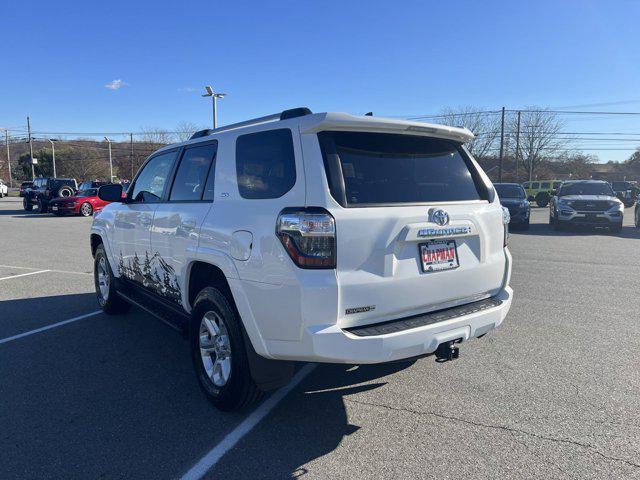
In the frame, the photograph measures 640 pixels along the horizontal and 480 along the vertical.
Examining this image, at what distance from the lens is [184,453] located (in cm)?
282

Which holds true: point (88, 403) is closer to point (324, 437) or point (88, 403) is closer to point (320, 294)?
point (324, 437)

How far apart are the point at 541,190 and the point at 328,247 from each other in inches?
1541

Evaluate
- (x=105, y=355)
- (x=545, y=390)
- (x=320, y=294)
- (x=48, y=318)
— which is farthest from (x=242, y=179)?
(x=48, y=318)

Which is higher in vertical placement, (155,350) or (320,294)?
(320,294)

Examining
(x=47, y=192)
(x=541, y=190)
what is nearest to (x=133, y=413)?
(x=47, y=192)

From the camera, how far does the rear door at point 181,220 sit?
3.58 meters

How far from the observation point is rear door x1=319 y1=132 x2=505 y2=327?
8.87 feet

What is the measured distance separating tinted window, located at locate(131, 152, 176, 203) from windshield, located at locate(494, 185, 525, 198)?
47.0 ft

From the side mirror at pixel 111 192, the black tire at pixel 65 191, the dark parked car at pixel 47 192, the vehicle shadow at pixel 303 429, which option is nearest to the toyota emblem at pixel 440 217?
the vehicle shadow at pixel 303 429

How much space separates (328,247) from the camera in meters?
2.62

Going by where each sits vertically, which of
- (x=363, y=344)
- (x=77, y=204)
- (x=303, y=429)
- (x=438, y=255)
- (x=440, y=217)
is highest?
(x=440, y=217)

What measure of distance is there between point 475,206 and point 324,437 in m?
1.95

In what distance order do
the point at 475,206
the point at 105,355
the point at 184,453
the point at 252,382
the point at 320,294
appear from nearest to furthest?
the point at 320,294 → the point at 184,453 → the point at 252,382 → the point at 475,206 → the point at 105,355

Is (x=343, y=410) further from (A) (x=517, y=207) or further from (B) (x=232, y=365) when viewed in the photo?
(A) (x=517, y=207)
